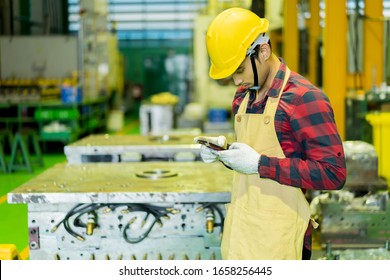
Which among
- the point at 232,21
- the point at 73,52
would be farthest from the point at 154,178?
the point at 73,52

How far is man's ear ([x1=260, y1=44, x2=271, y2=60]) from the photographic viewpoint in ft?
5.80

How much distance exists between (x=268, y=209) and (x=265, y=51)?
0.49 meters

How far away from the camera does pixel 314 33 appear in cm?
743

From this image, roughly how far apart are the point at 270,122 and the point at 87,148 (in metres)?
1.88

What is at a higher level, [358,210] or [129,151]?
[129,151]

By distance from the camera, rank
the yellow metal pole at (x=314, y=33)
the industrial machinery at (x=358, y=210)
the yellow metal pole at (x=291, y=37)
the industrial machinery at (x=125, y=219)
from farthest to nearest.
→ the yellow metal pole at (x=291, y=37) → the yellow metal pole at (x=314, y=33) → the industrial machinery at (x=358, y=210) → the industrial machinery at (x=125, y=219)

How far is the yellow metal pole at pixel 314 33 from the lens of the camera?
23.0 feet

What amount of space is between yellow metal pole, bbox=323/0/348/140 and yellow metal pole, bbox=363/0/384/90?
2.00 ft

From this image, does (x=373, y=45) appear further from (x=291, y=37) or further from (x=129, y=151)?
(x=129, y=151)

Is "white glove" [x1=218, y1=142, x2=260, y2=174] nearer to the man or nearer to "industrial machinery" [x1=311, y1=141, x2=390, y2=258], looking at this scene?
the man

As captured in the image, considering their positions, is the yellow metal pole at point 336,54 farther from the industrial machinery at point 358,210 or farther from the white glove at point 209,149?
the white glove at point 209,149

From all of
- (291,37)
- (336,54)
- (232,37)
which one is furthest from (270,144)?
(291,37)

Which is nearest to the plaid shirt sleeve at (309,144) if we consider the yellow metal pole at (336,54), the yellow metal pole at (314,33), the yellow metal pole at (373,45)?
the yellow metal pole at (336,54)

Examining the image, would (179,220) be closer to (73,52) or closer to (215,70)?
(215,70)
